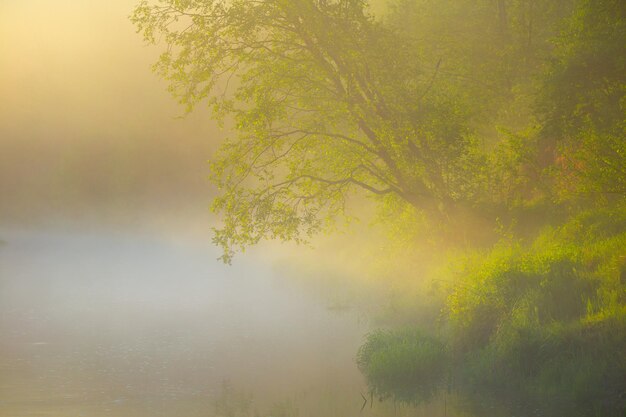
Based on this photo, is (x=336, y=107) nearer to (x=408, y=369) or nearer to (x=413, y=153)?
(x=413, y=153)

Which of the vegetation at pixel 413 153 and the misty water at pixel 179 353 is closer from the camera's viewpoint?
the misty water at pixel 179 353

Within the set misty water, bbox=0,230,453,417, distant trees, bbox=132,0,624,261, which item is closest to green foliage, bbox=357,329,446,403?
misty water, bbox=0,230,453,417

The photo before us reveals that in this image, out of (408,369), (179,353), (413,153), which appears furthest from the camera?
(413,153)

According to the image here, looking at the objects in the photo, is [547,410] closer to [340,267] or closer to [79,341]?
[79,341]

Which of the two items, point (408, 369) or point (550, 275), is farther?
point (550, 275)

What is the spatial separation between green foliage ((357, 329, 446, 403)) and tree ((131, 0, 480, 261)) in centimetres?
784

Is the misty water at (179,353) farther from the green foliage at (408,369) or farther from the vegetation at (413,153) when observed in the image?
the vegetation at (413,153)

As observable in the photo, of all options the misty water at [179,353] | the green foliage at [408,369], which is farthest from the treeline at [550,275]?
the misty water at [179,353]

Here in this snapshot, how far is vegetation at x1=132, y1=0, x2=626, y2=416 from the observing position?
22.8 meters

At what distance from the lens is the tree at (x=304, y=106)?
29047mm

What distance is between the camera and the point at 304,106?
31.0 m

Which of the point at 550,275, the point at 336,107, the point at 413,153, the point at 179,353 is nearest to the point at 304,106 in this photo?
the point at 336,107

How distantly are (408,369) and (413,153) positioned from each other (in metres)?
11.1

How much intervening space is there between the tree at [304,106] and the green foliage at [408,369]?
784cm
